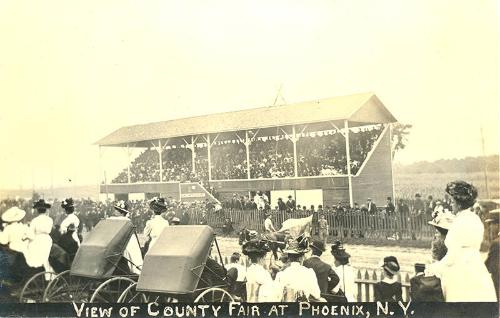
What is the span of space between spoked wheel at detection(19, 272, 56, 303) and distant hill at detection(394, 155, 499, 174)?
4972 mm

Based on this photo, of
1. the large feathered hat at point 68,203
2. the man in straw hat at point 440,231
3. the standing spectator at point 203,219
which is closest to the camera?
the man in straw hat at point 440,231

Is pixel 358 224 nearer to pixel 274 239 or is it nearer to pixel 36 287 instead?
pixel 274 239

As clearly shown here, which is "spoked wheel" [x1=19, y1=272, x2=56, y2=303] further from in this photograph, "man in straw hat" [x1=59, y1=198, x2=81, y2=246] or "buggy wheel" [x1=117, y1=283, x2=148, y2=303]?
"buggy wheel" [x1=117, y1=283, x2=148, y2=303]

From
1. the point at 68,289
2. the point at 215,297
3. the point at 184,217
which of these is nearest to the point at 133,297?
the point at 68,289

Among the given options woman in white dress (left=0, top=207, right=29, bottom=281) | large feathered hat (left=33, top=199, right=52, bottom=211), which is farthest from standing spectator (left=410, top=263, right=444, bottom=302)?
woman in white dress (left=0, top=207, right=29, bottom=281)

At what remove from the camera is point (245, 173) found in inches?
250

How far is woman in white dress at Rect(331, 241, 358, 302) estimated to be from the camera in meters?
5.85

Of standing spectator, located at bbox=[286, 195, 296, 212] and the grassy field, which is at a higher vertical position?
the grassy field

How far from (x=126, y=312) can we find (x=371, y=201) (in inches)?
137

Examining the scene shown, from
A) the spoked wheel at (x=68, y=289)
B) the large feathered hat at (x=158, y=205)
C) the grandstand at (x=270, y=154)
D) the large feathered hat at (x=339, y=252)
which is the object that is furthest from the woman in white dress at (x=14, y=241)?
the large feathered hat at (x=339, y=252)

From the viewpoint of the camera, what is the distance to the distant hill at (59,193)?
6.74 metres

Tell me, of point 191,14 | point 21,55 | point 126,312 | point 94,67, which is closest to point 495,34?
point 191,14

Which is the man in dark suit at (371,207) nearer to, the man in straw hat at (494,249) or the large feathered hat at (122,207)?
the man in straw hat at (494,249)

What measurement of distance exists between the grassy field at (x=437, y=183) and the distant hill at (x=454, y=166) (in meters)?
0.05
